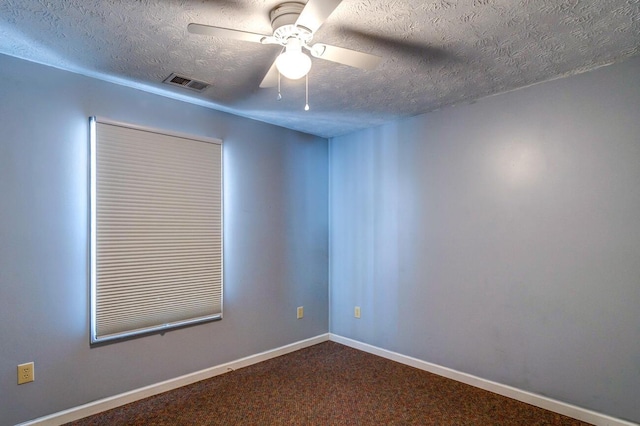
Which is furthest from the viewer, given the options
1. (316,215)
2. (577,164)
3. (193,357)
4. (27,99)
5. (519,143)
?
(316,215)

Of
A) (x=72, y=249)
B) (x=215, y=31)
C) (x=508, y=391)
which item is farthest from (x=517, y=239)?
Answer: (x=72, y=249)

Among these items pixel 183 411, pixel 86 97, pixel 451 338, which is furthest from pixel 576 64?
pixel 183 411

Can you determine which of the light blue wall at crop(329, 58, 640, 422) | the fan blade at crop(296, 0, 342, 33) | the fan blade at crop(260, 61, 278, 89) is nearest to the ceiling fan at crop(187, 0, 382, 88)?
the fan blade at crop(296, 0, 342, 33)

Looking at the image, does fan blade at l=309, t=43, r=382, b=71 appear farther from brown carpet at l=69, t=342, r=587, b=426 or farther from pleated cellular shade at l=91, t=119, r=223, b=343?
brown carpet at l=69, t=342, r=587, b=426

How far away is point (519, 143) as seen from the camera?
275cm

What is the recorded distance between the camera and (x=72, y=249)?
8.05 ft

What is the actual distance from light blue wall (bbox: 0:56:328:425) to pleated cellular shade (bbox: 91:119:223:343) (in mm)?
94

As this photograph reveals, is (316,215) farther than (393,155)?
Yes

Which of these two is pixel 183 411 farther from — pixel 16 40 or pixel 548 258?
pixel 548 258

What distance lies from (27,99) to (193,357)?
87.5 inches

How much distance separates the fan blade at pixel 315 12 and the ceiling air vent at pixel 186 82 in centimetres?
131

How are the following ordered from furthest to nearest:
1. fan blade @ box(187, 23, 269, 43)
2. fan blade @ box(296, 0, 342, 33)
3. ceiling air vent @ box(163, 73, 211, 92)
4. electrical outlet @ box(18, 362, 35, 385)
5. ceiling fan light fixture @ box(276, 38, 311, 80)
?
ceiling air vent @ box(163, 73, 211, 92) < electrical outlet @ box(18, 362, 35, 385) < ceiling fan light fixture @ box(276, 38, 311, 80) < fan blade @ box(187, 23, 269, 43) < fan blade @ box(296, 0, 342, 33)

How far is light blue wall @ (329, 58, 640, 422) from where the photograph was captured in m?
2.33

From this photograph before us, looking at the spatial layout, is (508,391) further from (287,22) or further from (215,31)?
(215,31)
